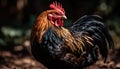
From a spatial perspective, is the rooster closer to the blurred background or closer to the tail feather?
the tail feather

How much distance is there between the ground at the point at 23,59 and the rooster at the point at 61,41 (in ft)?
4.12

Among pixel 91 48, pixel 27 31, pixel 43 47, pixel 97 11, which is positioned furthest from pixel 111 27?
pixel 43 47

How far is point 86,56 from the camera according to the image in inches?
295

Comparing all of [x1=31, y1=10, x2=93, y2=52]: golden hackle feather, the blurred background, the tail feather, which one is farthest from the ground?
[x1=31, y1=10, x2=93, y2=52]: golden hackle feather

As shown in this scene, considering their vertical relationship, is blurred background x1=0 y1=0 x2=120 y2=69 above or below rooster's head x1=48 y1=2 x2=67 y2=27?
above

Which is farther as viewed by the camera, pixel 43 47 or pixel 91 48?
pixel 91 48

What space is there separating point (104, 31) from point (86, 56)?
0.70 m

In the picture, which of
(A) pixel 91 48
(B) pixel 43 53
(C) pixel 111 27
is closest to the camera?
(B) pixel 43 53

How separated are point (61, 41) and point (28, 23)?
6655 millimetres

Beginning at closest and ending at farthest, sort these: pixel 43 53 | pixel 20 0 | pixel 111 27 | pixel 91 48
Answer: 1. pixel 43 53
2. pixel 91 48
3. pixel 111 27
4. pixel 20 0

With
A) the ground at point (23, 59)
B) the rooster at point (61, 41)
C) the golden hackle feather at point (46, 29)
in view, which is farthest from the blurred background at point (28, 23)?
the golden hackle feather at point (46, 29)

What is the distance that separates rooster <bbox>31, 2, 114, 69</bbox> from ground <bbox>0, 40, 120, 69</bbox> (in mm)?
1257

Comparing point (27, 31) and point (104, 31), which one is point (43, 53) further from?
point (27, 31)

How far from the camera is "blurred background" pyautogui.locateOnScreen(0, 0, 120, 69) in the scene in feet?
32.9
